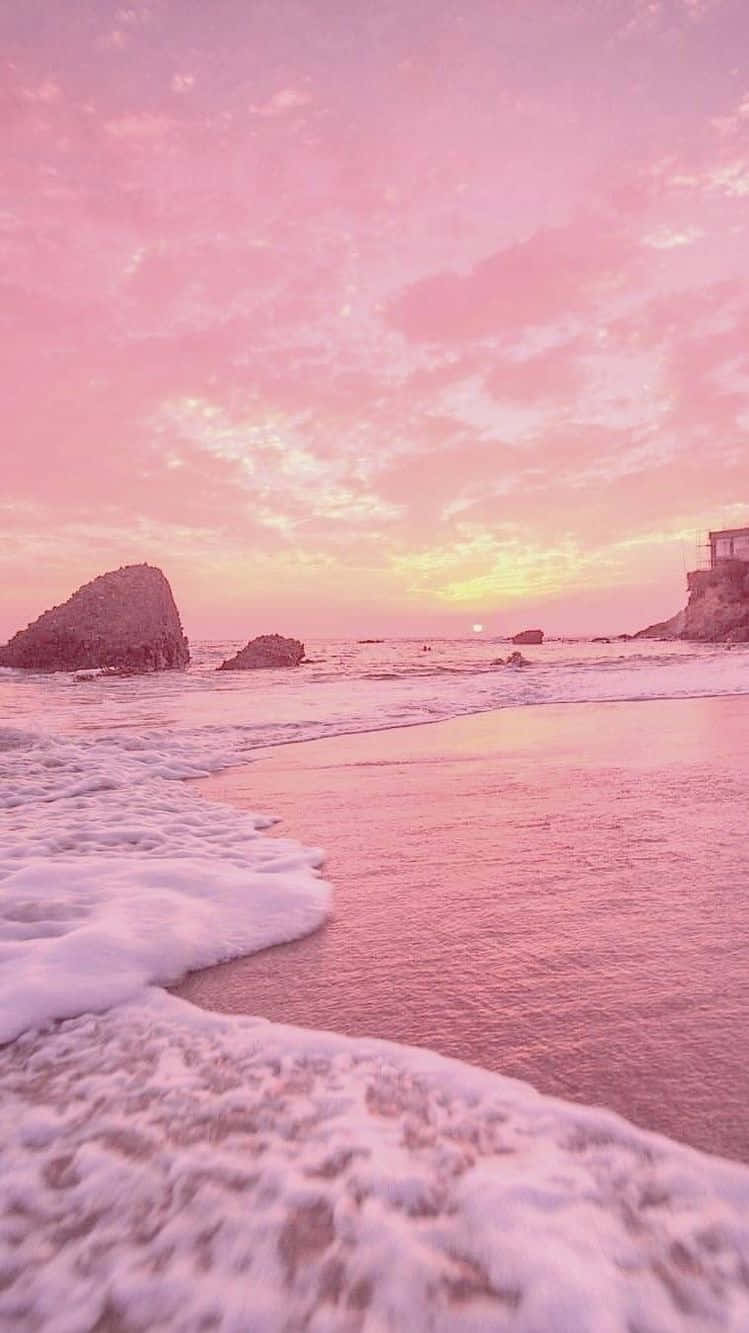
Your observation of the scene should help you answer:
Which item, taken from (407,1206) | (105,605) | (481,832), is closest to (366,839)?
(481,832)

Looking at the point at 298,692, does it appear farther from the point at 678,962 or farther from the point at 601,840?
the point at 678,962

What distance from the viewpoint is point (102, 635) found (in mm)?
28016

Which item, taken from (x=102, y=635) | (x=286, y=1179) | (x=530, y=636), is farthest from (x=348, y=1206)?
(x=530, y=636)

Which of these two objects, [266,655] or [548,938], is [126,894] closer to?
[548,938]

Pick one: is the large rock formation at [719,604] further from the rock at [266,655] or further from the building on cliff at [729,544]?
the rock at [266,655]

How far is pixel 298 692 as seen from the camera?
51.6 ft

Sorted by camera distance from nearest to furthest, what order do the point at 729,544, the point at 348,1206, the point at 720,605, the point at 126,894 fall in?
the point at 348,1206 → the point at 126,894 → the point at 720,605 → the point at 729,544

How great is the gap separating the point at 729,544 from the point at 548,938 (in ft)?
227

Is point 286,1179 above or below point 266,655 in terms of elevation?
below

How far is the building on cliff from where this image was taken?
61209 mm

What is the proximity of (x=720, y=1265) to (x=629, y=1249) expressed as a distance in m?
0.14

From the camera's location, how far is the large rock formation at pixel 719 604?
51.0 m

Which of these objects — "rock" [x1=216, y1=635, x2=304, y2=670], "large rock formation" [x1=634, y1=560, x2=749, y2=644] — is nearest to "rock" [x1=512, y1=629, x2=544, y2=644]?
"large rock formation" [x1=634, y1=560, x2=749, y2=644]

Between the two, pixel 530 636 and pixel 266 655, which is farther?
pixel 530 636
